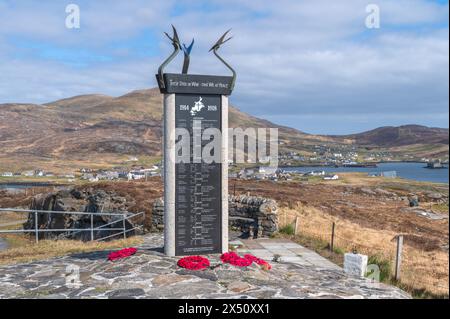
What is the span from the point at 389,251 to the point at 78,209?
69.5ft

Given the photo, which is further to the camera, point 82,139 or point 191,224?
point 82,139

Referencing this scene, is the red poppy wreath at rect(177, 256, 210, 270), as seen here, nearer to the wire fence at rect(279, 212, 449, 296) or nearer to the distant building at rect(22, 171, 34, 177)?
the wire fence at rect(279, 212, 449, 296)

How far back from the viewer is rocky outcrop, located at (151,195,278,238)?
1717cm

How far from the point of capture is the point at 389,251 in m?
18.6

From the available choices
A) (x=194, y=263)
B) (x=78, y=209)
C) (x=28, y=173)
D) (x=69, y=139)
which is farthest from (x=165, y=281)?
(x=69, y=139)

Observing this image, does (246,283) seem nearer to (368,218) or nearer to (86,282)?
(86,282)

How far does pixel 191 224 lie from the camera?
1139 centimetres

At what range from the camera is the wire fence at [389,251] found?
13.3 metres

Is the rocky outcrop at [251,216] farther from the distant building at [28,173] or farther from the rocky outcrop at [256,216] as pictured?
the distant building at [28,173]

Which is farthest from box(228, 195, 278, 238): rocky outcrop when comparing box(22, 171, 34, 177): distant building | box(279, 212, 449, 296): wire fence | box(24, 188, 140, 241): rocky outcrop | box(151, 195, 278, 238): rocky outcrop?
box(22, 171, 34, 177): distant building

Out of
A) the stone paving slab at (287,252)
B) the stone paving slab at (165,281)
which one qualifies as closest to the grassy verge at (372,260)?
the stone paving slab at (287,252)
